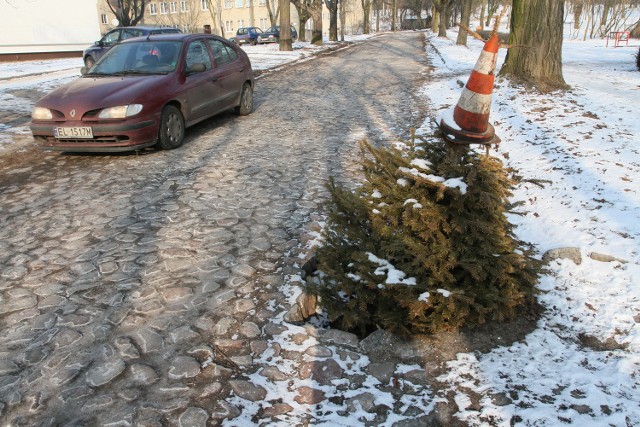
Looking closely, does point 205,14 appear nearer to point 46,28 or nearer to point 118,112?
point 46,28

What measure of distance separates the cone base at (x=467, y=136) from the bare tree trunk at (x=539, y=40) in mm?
7886

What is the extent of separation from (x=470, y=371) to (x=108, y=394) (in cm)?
205

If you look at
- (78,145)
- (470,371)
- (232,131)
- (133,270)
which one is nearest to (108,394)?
(133,270)

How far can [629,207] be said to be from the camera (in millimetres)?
4418

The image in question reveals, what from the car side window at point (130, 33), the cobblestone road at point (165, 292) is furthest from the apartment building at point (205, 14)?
the cobblestone road at point (165, 292)

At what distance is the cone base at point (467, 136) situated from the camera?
105 inches

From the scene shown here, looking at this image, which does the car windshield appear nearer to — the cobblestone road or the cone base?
the cobblestone road

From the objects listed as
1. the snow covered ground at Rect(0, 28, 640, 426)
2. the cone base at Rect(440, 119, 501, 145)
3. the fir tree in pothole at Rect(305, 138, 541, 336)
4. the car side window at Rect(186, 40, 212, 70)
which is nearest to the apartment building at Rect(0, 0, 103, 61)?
the snow covered ground at Rect(0, 28, 640, 426)

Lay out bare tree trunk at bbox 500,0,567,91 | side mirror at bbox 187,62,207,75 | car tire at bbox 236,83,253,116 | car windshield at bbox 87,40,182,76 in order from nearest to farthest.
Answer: car windshield at bbox 87,40,182,76
side mirror at bbox 187,62,207,75
bare tree trunk at bbox 500,0,567,91
car tire at bbox 236,83,253,116

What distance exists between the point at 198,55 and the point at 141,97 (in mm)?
2026

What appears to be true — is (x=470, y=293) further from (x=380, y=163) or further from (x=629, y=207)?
(x=629, y=207)

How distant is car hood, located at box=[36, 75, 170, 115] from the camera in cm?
667

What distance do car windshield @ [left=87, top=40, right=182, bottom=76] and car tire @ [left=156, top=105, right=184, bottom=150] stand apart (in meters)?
0.74

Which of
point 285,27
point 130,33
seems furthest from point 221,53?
point 285,27
